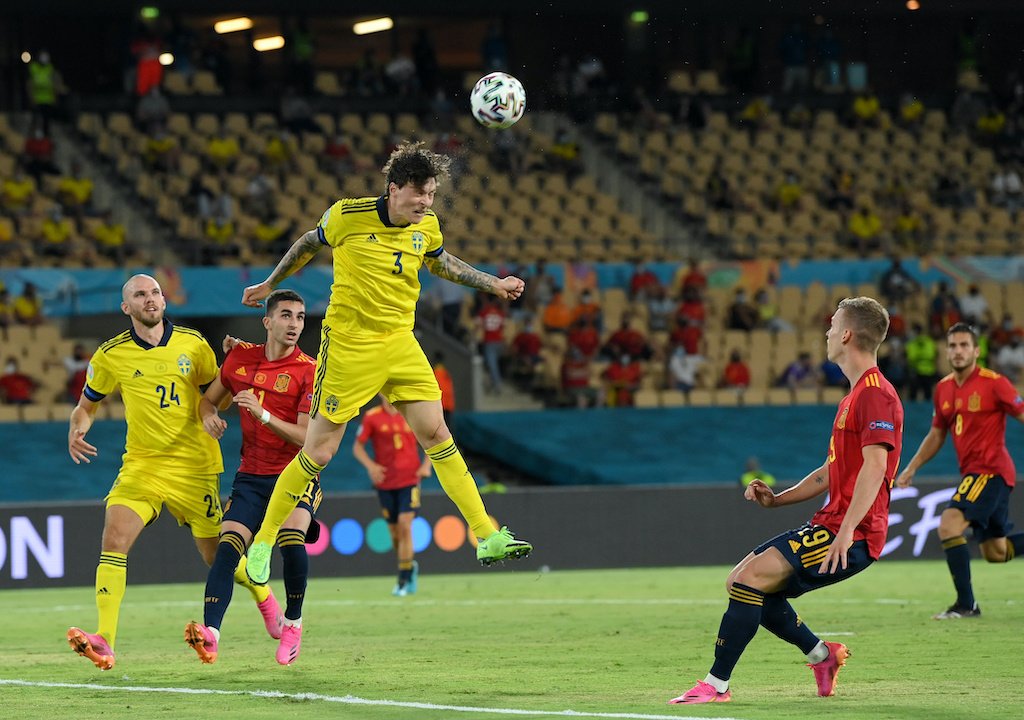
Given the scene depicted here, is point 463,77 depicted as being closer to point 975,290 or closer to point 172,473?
point 975,290

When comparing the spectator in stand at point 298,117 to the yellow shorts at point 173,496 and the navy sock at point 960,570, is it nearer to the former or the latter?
the navy sock at point 960,570

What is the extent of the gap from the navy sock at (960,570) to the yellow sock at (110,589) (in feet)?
20.1

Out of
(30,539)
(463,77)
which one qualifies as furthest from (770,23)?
(30,539)

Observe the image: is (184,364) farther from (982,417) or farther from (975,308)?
(975,308)

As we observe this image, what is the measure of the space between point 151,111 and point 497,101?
19.4 metres

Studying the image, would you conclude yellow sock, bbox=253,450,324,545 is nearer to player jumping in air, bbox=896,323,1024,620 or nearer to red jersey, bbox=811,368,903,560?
red jersey, bbox=811,368,903,560

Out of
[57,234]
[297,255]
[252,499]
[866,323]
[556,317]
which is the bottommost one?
[252,499]

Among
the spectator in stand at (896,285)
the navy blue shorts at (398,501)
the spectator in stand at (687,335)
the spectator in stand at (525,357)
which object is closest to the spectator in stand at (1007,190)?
the spectator in stand at (896,285)

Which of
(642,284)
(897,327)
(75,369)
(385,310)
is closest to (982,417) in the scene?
(385,310)

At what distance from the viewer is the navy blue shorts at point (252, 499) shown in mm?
9992

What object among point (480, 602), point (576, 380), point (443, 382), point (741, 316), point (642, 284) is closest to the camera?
point (480, 602)

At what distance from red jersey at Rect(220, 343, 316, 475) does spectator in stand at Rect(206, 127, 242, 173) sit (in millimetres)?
18778

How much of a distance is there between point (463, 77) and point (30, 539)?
18179 millimetres

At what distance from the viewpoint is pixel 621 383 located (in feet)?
81.7
